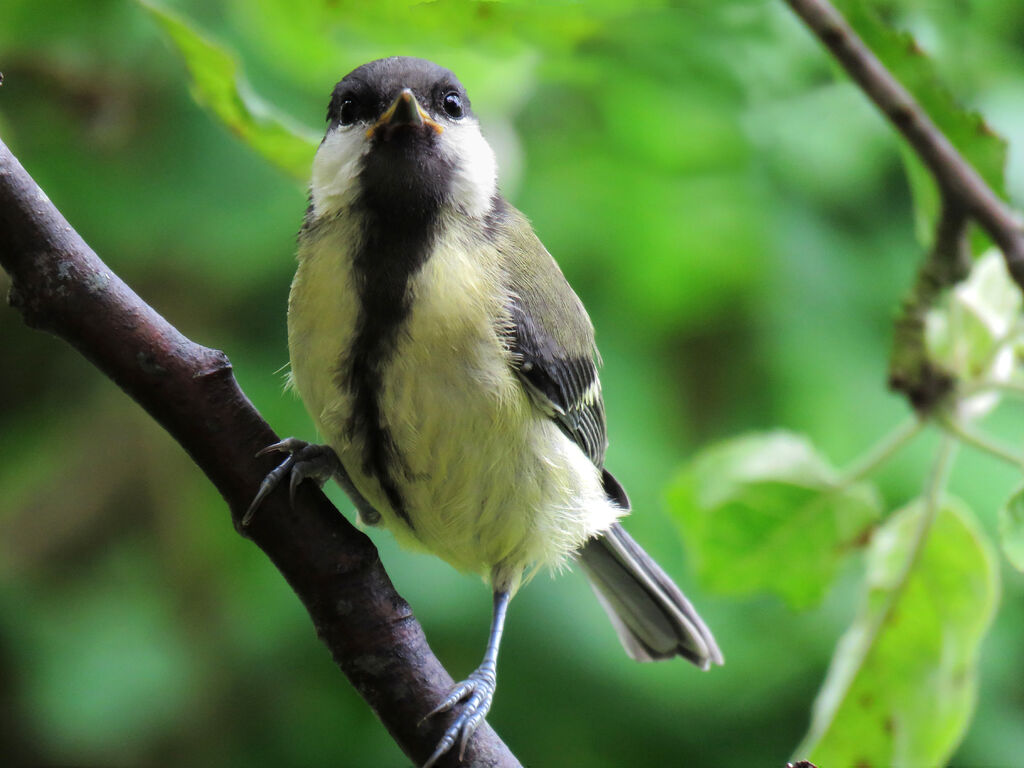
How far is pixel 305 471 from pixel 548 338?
1.11 ft

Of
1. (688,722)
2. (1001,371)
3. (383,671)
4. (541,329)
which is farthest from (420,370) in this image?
(688,722)

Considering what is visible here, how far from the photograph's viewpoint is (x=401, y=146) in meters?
1.17

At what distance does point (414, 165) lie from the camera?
3.82 feet

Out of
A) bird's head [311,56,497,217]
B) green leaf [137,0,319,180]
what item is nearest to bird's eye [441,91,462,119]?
bird's head [311,56,497,217]

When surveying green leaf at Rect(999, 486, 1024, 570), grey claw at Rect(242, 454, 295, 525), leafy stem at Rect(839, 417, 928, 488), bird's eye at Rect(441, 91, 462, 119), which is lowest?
grey claw at Rect(242, 454, 295, 525)

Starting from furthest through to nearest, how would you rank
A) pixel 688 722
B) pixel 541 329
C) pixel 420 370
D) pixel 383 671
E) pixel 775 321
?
pixel 775 321 < pixel 688 722 < pixel 541 329 < pixel 420 370 < pixel 383 671

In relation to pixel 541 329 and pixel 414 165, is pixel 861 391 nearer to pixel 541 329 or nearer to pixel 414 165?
pixel 541 329

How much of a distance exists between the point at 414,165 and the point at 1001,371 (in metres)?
0.66

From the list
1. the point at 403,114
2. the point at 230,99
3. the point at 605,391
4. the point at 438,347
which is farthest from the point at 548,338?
the point at 605,391

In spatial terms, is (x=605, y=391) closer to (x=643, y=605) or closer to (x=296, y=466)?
(x=643, y=605)

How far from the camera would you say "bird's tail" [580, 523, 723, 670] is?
5.01ft

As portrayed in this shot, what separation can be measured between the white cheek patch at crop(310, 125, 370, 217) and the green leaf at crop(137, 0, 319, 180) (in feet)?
0.20

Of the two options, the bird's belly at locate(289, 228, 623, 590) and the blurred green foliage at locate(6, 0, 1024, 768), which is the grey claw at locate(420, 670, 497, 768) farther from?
the blurred green foliage at locate(6, 0, 1024, 768)

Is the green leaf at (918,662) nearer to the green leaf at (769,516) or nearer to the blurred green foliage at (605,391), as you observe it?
the green leaf at (769,516)
